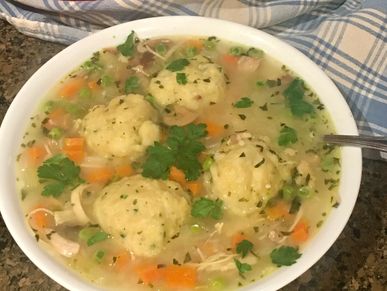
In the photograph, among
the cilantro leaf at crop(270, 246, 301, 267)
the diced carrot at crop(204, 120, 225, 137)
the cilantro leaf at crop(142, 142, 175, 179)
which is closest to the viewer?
the cilantro leaf at crop(270, 246, 301, 267)

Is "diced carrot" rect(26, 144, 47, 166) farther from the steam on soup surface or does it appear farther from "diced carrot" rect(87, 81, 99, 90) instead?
"diced carrot" rect(87, 81, 99, 90)

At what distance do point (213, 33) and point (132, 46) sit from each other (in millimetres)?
220

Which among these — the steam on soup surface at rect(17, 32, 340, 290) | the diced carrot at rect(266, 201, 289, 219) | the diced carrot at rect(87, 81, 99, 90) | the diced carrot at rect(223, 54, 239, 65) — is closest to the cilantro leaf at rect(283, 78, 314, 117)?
the steam on soup surface at rect(17, 32, 340, 290)

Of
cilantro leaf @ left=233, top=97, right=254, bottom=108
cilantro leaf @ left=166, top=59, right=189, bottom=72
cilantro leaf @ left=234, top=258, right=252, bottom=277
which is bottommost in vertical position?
cilantro leaf @ left=234, top=258, right=252, bottom=277

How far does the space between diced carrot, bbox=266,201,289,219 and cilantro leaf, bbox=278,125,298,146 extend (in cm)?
16

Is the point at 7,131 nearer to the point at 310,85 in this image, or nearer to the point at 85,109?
the point at 85,109

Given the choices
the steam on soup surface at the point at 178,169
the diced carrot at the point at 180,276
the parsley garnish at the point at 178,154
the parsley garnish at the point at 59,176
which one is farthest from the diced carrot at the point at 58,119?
the diced carrot at the point at 180,276

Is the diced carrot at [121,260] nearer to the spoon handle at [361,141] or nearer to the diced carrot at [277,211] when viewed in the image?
the diced carrot at [277,211]

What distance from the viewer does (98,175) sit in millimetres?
1517

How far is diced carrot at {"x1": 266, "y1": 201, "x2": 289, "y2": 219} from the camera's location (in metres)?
1.44

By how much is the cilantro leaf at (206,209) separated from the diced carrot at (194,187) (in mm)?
36

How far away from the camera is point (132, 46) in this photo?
1.78 metres

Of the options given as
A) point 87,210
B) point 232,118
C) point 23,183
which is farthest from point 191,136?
point 23,183

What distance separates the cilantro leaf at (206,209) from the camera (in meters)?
1.42
